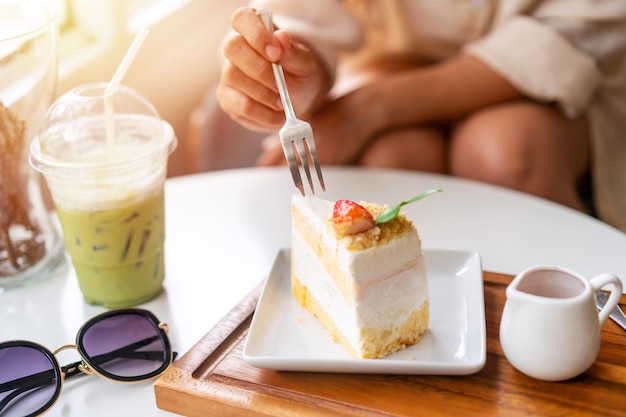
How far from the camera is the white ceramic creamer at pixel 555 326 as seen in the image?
0.65m

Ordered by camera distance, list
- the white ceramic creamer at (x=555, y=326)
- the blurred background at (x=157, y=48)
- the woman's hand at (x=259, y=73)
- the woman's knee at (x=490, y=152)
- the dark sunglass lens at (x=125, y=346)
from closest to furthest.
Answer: the white ceramic creamer at (x=555, y=326), the dark sunglass lens at (x=125, y=346), the woman's hand at (x=259, y=73), the woman's knee at (x=490, y=152), the blurred background at (x=157, y=48)

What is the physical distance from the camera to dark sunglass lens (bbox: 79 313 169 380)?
2.55 ft

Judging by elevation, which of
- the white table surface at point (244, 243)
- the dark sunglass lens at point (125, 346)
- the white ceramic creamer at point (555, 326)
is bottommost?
the white table surface at point (244, 243)

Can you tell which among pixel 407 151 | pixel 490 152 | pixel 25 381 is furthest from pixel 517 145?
pixel 25 381

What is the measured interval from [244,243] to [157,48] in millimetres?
962

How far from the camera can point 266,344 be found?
2.50 ft

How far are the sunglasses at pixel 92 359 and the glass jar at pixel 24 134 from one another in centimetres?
21

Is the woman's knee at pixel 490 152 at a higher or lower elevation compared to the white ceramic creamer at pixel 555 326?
lower

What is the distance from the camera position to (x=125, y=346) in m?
0.81

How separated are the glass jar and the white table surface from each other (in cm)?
4

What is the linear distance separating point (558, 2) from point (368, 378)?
0.95 metres

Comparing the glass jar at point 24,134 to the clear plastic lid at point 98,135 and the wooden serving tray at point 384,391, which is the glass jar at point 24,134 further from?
the wooden serving tray at point 384,391

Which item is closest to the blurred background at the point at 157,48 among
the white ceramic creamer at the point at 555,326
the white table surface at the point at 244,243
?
the white table surface at the point at 244,243

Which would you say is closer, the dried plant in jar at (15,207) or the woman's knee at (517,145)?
the dried plant in jar at (15,207)
